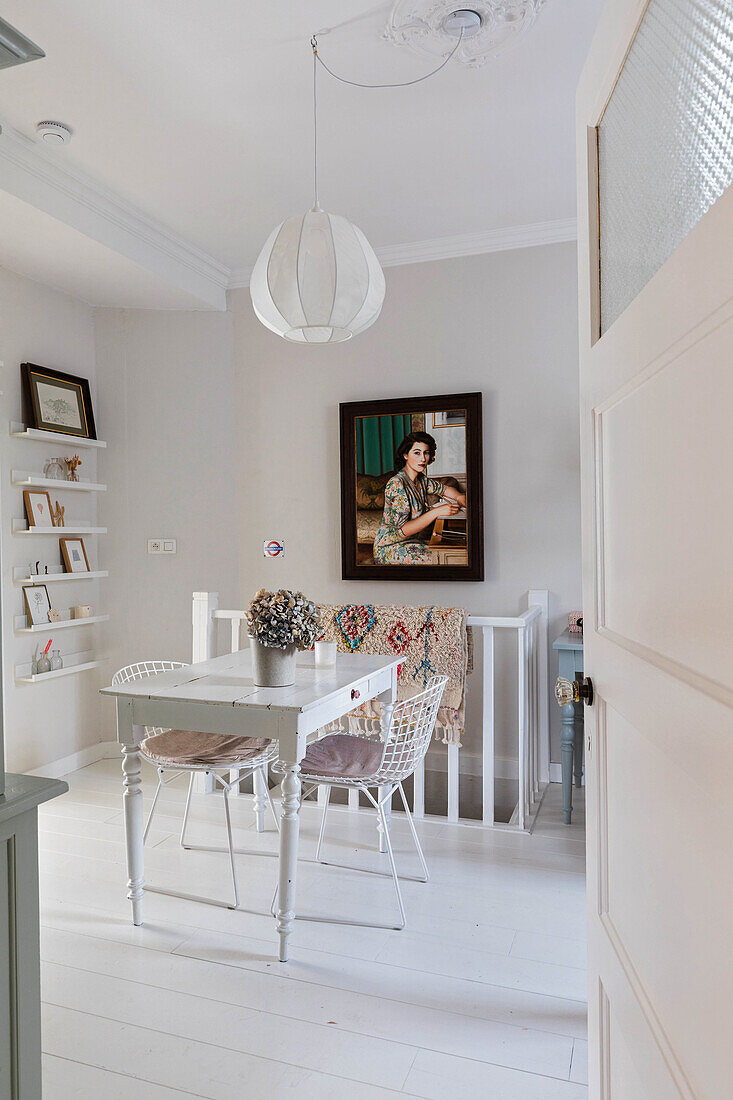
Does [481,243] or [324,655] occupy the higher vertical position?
[481,243]

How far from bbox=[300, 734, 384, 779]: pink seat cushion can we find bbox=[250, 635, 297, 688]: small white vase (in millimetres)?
304

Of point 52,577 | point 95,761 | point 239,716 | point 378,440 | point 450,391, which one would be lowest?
point 95,761

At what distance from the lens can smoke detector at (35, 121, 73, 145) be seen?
9.03ft

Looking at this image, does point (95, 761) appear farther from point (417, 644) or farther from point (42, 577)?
point (417, 644)

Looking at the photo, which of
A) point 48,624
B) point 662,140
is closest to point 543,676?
Result: point 48,624

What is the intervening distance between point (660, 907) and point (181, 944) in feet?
6.01

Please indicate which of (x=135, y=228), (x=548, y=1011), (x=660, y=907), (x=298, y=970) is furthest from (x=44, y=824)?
(x=660, y=907)

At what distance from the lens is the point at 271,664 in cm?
243

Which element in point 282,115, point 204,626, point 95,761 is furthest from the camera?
point 95,761

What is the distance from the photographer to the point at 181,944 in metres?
2.26

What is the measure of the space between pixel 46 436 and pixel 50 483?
238 mm

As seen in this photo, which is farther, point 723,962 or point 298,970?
point 298,970

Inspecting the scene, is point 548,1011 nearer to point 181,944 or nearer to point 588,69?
point 181,944

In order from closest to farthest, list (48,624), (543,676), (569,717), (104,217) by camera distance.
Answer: (569,717), (104,217), (543,676), (48,624)
